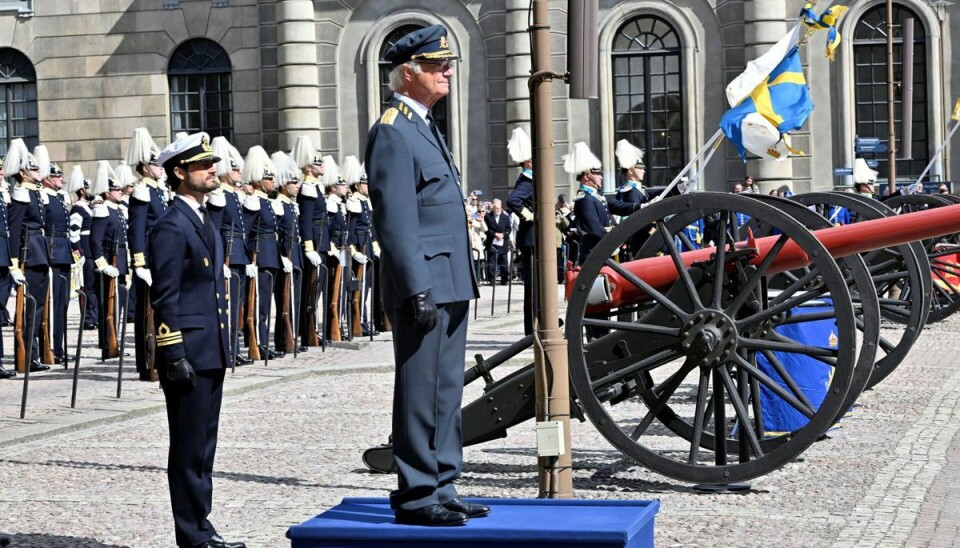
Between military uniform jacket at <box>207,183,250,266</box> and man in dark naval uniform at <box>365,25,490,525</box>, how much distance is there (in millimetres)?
9211

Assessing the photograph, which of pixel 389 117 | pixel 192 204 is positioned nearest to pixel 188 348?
pixel 192 204

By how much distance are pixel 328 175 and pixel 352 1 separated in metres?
14.6

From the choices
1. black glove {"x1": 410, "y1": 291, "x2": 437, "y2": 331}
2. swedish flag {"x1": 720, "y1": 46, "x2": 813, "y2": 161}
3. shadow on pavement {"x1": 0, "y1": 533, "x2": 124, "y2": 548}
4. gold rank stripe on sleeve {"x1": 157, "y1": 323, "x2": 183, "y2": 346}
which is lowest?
shadow on pavement {"x1": 0, "y1": 533, "x2": 124, "y2": 548}

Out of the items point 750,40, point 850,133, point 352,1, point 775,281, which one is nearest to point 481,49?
point 352,1

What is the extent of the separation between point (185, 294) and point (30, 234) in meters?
9.01

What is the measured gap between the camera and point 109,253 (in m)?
17.5

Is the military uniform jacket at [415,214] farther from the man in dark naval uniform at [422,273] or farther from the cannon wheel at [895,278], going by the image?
the cannon wheel at [895,278]

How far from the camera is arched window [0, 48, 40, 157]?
33.9 meters

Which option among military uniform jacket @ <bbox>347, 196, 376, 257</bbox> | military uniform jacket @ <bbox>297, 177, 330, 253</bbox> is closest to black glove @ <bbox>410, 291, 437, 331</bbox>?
military uniform jacket @ <bbox>297, 177, 330, 253</bbox>

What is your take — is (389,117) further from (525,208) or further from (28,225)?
(525,208)

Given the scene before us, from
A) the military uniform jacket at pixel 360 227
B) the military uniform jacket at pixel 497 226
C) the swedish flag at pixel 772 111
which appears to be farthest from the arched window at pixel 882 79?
the swedish flag at pixel 772 111

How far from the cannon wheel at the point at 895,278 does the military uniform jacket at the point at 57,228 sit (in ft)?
23.8

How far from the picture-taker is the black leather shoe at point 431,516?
6.01m

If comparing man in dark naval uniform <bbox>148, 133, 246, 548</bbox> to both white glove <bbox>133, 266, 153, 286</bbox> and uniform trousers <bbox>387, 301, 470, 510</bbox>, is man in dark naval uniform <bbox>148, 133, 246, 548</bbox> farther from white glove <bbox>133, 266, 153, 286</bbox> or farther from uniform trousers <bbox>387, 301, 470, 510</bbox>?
white glove <bbox>133, 266, 153, 286</bbox>
